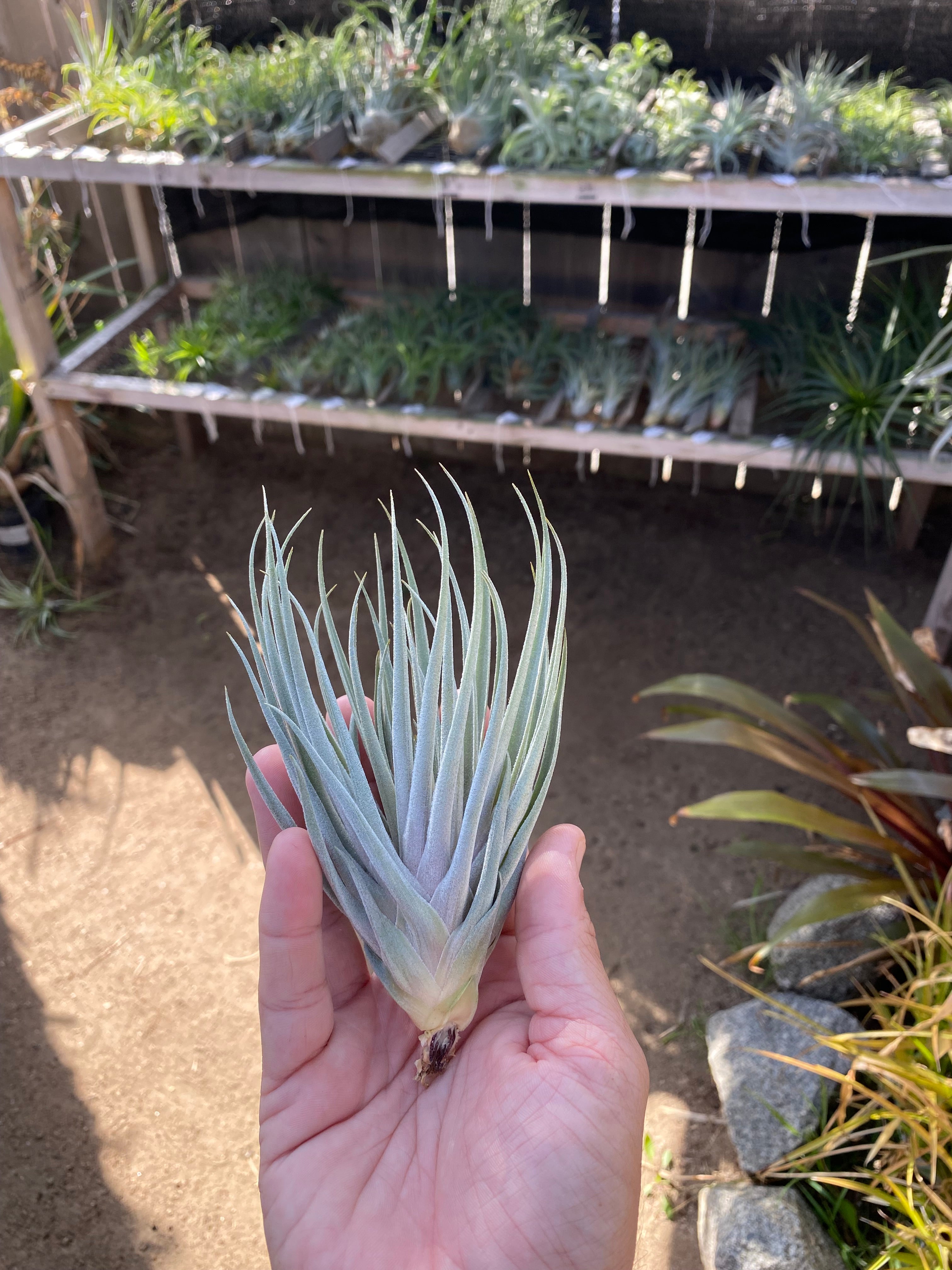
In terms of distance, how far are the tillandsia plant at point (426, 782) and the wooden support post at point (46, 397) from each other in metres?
2.31

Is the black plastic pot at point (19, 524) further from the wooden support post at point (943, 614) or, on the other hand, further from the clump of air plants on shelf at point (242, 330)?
the wooden support post at point (943, 614)

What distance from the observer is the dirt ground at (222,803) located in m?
1.89

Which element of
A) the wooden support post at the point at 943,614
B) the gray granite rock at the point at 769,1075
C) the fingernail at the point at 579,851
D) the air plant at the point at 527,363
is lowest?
the gray granite rock at the point at 769,1075

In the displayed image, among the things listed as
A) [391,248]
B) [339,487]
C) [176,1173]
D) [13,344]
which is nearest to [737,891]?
[176,1173]

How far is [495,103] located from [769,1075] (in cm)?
221

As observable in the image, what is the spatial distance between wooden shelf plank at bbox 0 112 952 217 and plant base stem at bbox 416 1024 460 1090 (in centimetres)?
181

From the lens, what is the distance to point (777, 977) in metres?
→ 2.02

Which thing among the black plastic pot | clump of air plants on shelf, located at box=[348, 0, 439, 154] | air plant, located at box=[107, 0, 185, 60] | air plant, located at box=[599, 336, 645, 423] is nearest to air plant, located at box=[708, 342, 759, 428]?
air plant, located at box=[599, 336, 645, 423]

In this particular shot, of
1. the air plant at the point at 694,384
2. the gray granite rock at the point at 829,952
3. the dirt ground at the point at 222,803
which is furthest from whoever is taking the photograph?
the air plant at the point at 694,384

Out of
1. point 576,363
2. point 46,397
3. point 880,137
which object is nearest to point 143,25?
point 46,397

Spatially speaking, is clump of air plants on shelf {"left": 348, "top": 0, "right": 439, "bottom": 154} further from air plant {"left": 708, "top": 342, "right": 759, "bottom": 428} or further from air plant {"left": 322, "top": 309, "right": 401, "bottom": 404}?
air plant {"left": 708, "top": 342, "right": 759, "bottom": 428}

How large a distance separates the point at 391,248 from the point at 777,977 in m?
2.56

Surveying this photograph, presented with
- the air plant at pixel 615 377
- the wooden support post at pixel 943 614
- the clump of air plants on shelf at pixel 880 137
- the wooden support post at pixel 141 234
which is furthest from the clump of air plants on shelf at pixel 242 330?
the wooden support post at pixel 943 614

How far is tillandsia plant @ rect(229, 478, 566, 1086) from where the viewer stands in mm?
980
